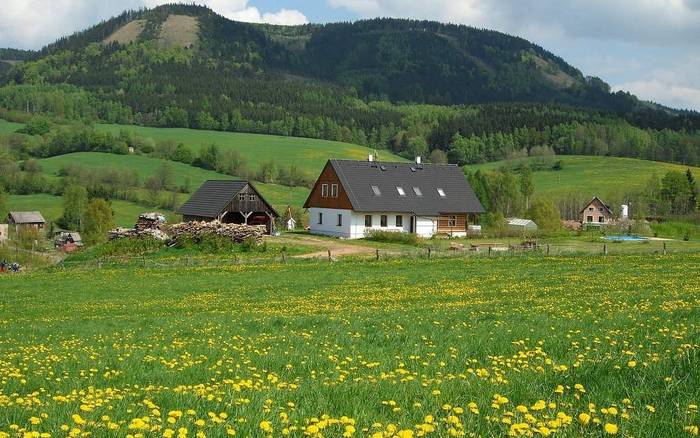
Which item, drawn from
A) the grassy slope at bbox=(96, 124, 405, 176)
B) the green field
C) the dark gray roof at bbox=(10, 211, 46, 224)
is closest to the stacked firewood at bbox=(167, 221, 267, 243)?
the green field

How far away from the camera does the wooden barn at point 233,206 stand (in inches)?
2410

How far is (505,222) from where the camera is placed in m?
71.0

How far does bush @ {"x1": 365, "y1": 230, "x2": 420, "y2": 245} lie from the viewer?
182ft

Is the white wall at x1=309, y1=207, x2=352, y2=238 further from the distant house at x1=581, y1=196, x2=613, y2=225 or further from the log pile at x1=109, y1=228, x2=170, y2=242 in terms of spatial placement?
the distant house at x1=581, y1=196, x2=613, y2=225

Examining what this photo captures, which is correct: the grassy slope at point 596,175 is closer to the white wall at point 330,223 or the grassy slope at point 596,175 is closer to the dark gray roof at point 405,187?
the dark gray roof at point 405,187

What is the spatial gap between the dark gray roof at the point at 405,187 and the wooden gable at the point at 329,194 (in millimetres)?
587

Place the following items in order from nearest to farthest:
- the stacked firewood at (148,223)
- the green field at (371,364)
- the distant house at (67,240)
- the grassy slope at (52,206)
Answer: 1. the green field at (371,364)
2. the stacked firewood at (148,223)
3. the distant house at (67,240)
4. the grassy slope at (52,206)

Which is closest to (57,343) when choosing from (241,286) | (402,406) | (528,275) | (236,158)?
(402,406)

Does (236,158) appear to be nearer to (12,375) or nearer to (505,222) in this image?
(505,222)

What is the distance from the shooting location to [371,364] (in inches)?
364

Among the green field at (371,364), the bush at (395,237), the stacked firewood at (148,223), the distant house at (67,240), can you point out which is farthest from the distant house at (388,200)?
the distant house at (67,240)

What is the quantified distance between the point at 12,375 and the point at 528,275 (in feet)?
78.1

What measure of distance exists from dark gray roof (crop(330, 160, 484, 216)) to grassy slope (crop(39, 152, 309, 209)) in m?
46.6

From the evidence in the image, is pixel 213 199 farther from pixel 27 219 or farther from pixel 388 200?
pixel 27 219
